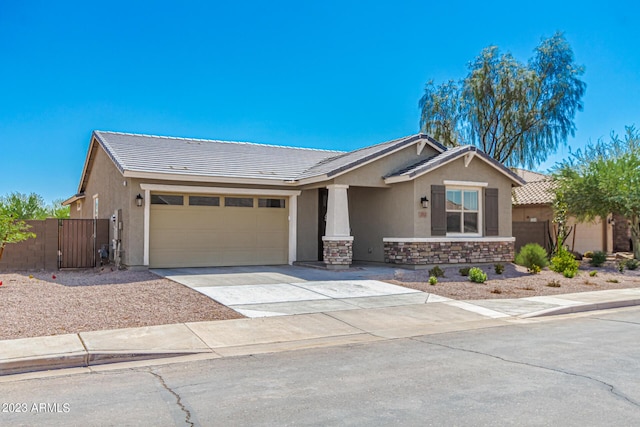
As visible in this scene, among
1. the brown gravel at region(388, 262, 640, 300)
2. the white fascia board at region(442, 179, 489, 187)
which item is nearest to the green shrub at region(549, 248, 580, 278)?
the brown gravel at region(388, 262, 640, 300)

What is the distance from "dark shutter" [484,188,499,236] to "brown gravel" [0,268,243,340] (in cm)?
1030

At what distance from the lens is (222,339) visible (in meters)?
8.04

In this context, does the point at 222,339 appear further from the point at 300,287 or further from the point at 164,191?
the point at 164,191

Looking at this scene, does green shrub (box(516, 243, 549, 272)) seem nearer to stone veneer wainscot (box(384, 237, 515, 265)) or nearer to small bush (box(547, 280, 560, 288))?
stone veneer wainscot (box(384, 237, 515, 265))

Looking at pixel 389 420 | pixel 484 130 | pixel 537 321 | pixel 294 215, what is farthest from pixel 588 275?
pixel 389 420

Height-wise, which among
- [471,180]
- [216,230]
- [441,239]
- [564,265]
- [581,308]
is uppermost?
[471,180]

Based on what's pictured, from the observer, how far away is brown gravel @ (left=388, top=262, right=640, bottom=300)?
42.4ft

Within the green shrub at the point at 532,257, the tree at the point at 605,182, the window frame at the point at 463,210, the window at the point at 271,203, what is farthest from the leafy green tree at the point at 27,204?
the tree at the point at 605,182

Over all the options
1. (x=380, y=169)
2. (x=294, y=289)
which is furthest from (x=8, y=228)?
(x=380, y=169)

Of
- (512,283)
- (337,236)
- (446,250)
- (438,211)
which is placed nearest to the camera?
(512,283)

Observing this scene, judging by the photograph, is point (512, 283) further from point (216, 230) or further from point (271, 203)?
point (216, 230)

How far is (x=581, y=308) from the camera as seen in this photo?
11242mm

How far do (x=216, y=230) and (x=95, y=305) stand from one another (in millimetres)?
7276

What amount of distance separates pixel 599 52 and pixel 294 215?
13052 millimetres
